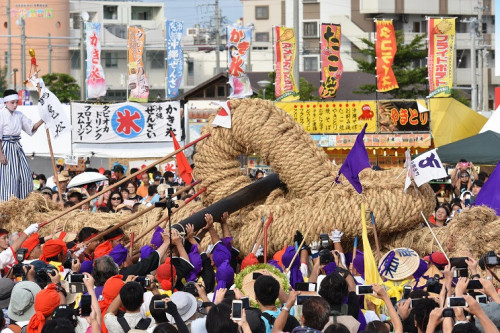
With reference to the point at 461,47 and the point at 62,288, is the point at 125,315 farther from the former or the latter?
the point at 461,47

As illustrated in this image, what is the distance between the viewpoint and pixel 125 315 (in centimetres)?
655

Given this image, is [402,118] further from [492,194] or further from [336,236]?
[336,236]

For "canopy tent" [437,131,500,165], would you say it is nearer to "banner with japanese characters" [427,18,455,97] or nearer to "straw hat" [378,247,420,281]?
"banner with japanese characters" [427,18,455,97]

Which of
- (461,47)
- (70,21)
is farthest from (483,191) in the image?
(70,21)

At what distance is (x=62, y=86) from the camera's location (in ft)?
168

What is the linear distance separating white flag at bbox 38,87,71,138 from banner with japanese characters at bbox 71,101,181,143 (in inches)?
451

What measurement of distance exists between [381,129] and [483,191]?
462 inches

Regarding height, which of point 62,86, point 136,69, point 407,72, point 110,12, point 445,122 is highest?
point 110,12

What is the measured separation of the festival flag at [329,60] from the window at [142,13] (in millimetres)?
44869

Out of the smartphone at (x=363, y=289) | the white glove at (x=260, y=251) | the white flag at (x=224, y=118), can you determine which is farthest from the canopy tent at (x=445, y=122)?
the smartphone at (x=363, y=289)

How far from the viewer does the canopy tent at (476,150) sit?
17641 millimetres

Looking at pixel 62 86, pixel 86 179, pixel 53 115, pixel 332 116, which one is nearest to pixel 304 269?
pixel 53 115

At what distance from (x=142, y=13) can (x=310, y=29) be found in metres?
14.1

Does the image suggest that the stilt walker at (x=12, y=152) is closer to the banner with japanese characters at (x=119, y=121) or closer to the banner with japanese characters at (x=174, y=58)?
the banner with japanese characters at (x=119, y=121)
